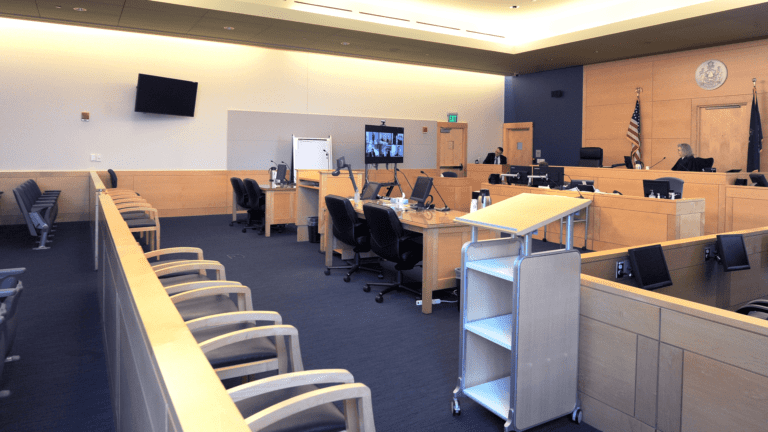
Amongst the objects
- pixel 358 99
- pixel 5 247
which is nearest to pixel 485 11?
pixel 358 99

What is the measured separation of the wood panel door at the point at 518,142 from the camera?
45.2 feet

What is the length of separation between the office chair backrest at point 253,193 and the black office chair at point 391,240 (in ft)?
13.1

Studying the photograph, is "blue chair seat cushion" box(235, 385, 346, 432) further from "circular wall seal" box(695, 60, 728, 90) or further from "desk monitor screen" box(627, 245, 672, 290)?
"circular wall seal" box(695, 60, 728, 90)

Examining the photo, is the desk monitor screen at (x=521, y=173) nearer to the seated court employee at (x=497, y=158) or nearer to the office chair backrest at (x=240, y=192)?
the seated court employee at (x=497, y=158)

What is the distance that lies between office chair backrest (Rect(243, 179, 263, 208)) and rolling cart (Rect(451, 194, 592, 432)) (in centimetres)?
603

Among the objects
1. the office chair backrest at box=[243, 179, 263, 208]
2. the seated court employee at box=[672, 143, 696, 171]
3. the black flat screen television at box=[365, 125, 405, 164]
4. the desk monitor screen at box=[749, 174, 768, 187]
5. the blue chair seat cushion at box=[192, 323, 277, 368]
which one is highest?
the black flat screen television at box=[365, 125, 405, 164]

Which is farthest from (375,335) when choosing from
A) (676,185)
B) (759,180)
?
(759,180)

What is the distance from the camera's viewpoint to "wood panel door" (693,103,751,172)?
380 inches

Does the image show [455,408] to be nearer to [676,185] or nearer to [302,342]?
[302,342]

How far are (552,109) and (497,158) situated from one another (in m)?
2.01

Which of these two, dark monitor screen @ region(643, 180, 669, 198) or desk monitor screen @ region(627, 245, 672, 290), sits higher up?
dark monitor screen @ region(643, 180, 669, 198)

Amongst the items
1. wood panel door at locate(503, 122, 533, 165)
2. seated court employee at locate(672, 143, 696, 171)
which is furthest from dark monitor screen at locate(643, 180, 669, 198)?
wood panel door at locate(503, 122, 533, 165)

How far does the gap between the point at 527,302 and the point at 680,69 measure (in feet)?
33.6

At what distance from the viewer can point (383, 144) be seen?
11703mm
